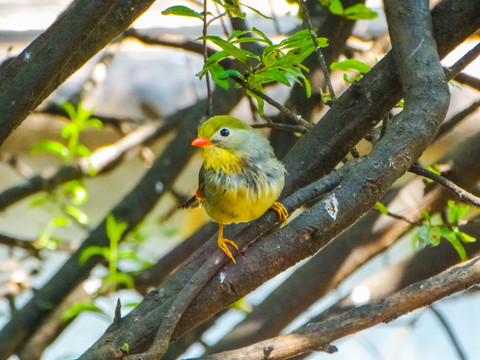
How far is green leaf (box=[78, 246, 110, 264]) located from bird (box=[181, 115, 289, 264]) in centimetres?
90

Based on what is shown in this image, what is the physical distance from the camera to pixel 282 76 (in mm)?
1275

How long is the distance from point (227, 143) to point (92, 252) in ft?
3.54

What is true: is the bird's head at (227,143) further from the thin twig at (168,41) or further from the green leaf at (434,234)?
the thin twig at (168,41)

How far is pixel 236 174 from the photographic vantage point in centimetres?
151

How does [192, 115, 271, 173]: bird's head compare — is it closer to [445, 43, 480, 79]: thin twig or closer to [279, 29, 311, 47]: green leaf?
[279, 29, 311, 47]: green leaf

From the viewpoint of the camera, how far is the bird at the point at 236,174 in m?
1.44

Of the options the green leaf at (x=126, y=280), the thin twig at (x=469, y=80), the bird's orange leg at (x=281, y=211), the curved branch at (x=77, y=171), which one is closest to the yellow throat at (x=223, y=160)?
the bird's orange leg at (x=281, y=211)

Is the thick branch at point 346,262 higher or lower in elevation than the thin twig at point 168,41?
lower

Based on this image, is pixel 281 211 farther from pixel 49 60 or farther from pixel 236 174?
pixel 49 60

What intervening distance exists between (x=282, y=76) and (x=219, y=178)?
0.32 meters

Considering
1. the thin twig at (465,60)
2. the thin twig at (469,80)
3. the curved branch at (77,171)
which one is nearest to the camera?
the thin twig at (465,60)

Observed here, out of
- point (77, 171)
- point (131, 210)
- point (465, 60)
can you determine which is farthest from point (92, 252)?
point (465, 60)

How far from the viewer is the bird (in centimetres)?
144

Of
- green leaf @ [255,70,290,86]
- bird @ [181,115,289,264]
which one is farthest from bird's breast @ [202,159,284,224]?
green leaf @ [255,70,290,86]
